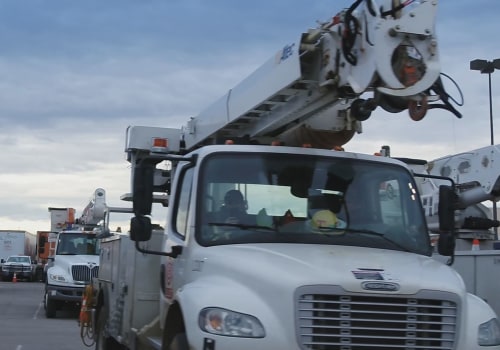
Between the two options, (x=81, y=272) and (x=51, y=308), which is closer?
(x=51, y=308)

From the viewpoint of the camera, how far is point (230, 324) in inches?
213

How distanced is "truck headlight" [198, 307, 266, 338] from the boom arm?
2.06 m

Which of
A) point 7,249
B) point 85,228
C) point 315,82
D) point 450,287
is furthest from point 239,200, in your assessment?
point 7,249

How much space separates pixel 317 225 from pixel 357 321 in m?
1.24

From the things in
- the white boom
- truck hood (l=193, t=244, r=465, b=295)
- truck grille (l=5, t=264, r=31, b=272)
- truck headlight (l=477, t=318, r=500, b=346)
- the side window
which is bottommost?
truck grille (l=5, t=264, r=31, b=272)

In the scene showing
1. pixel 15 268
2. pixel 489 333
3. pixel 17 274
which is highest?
pixel 489 333

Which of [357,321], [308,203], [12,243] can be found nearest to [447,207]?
[308,203]

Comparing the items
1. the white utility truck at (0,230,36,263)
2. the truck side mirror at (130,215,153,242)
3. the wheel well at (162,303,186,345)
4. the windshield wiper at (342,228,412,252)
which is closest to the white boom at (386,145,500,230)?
the windshield wiper at (342,228,412,252)

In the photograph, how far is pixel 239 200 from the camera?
6594mm

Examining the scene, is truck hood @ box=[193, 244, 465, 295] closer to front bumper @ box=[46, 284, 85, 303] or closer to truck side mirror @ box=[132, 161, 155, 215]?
truck side mirror @ box=[132, 161, 155, 215]

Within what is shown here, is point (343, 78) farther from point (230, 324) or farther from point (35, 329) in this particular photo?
point (35, 329)

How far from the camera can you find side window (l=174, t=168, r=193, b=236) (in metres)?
6.86

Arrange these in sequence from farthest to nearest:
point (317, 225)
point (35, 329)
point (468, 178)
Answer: point (35, 329)
point (468, 178)
point (317, 225)

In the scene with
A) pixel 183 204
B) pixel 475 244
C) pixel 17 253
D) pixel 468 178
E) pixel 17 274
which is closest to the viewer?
pixel 183 204
